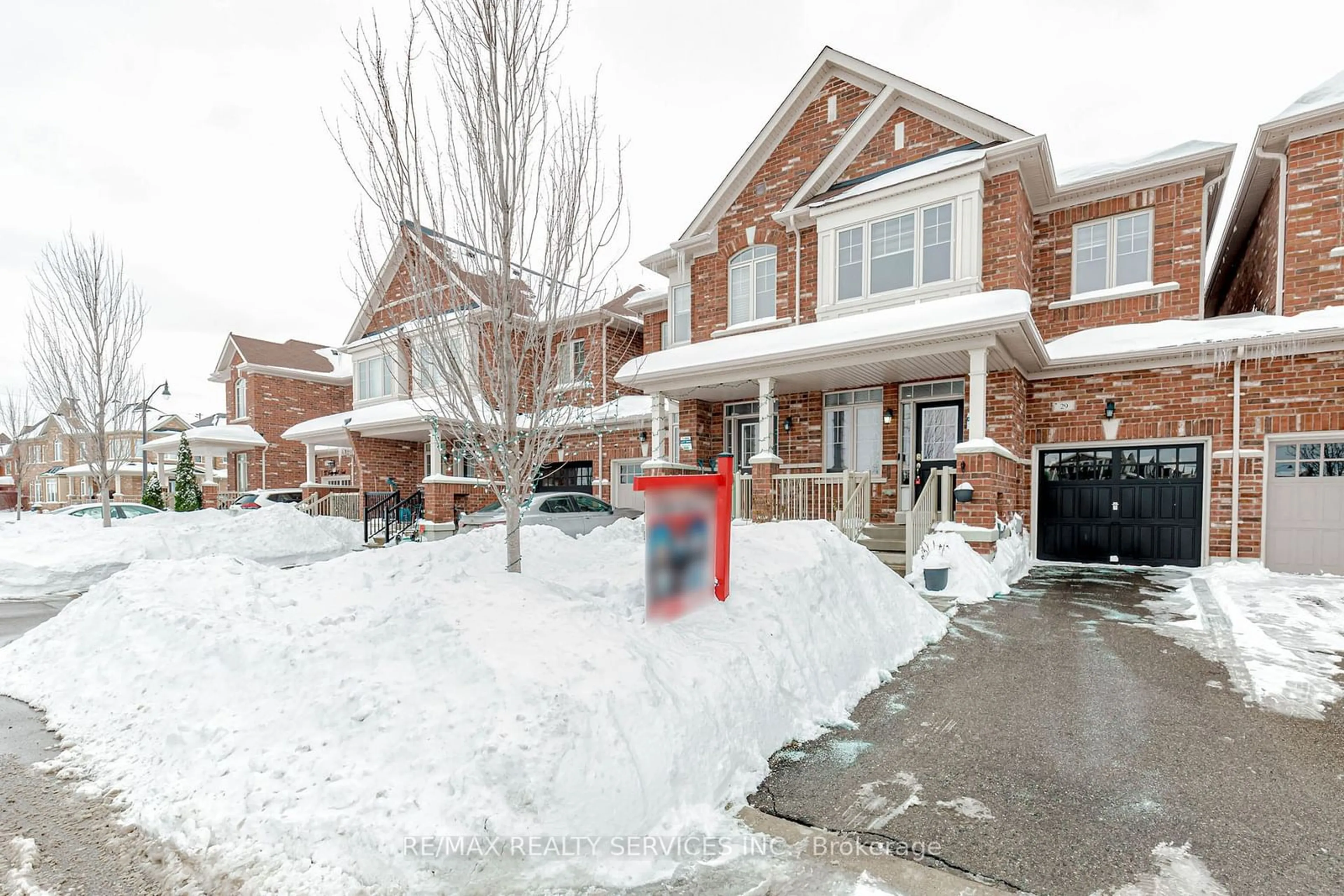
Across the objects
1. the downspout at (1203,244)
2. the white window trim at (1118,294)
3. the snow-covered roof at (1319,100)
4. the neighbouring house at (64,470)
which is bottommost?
the neighbouring house at (64,470)

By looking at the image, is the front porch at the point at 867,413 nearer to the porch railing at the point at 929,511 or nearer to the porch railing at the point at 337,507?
the porch railing at the point at 929,511

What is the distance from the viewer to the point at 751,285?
13.7 metres

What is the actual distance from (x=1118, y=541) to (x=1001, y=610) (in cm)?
543

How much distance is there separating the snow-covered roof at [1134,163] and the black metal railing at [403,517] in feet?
54.5

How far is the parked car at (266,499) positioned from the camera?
20.9 meters

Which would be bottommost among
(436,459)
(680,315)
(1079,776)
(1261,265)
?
(1079,776)

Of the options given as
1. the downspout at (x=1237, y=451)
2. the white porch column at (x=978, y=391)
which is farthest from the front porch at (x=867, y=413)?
the downspout at (x=1237, y=451)

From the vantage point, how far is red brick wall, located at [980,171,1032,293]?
1036cm

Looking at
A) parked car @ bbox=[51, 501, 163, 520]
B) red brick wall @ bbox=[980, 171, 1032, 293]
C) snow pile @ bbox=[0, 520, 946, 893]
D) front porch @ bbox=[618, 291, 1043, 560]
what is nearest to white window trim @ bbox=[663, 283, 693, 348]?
front porch @ bbox=[618, 291, 1043, 560]

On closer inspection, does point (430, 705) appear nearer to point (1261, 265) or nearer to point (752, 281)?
point (752, 281)

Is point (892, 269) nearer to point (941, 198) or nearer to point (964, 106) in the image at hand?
point (941, 198)

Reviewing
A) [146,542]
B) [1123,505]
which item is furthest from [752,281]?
[146,542]

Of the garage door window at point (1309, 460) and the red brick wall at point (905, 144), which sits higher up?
the red brick wall at point (905, 144)

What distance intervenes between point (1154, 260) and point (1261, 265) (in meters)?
2.83
